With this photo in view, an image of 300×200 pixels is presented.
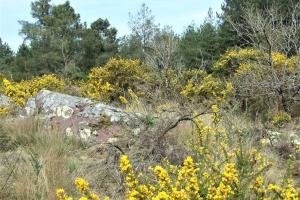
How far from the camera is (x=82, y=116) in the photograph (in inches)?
286

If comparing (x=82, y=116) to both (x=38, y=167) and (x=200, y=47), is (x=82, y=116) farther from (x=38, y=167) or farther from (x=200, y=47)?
(x=200, y=47)

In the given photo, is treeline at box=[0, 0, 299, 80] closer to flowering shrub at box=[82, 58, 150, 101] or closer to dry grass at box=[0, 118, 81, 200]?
flowering shrub at box=[82, 58, 150, 101]

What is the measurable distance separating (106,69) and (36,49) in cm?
2312

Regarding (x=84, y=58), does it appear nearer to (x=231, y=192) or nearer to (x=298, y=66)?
(x=298, y=66)

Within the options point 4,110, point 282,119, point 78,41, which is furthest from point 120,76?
point 78,41

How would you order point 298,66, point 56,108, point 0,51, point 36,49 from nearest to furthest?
point 56,108
point 298,66
point 36,49
point 0,51

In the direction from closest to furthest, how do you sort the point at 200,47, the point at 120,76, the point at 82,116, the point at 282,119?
the point at 82,116
the point at 282,119
the point at 120,76
the point at 200,47

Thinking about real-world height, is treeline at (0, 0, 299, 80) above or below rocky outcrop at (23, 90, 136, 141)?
above

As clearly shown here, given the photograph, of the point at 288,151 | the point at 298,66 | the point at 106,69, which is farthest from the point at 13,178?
the point at 106,69

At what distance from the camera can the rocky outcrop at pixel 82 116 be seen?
22.6 ft

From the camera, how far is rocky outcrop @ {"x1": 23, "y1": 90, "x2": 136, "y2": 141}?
22.6 ft

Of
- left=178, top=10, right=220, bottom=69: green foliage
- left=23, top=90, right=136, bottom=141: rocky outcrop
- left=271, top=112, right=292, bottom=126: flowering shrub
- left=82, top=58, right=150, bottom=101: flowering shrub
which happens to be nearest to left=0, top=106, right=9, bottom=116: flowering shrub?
left=23, top=90, right=136, bottom=141: rocky outcrop

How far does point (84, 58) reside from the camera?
32969 mm

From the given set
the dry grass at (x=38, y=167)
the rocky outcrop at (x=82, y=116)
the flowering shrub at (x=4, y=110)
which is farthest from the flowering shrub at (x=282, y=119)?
the flowering shrub at (x=4, y=110)
